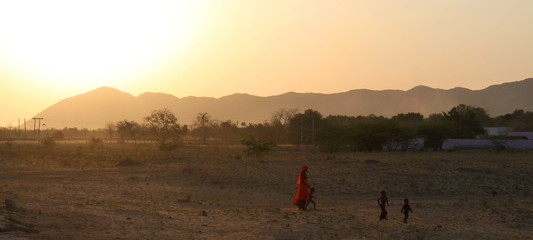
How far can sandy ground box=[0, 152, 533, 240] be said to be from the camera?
13797 millimetres

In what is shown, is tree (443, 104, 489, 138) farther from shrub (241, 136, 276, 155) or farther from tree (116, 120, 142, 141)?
tree (116, 120, 142, 141)

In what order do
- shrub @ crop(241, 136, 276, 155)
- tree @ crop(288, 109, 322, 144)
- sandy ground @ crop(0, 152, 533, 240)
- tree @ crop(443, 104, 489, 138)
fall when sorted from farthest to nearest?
tree @ crop(443, 104, 489, 138), tree @ crop(288, 109, 322, 144), shrub @ crop(241, 136, 276, 155), sandy ground @ crop(0, 152, 533, 240)

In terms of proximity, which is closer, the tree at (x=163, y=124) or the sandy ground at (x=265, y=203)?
the sandy ground at (x=265, y=203)

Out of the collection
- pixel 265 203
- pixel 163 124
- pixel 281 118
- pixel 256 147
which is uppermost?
pixel 281 118

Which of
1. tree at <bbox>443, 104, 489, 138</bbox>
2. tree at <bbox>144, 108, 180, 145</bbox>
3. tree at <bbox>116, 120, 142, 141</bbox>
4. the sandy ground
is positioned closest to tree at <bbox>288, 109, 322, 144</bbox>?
tree at <bbox>443, 104, 489, 138</bbox>

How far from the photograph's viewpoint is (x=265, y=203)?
2178 centimetres

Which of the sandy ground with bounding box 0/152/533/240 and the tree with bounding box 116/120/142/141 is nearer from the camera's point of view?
the sandy ground with bounding box 0/152/533/240

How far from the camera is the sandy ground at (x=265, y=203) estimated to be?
1380 centimetres

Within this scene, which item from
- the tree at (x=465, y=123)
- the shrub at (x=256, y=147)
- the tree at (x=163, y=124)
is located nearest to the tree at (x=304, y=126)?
the tree at (x=465, y=123)

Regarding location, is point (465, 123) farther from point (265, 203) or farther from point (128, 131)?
point (265, 203)

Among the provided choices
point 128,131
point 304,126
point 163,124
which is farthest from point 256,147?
point 128,131

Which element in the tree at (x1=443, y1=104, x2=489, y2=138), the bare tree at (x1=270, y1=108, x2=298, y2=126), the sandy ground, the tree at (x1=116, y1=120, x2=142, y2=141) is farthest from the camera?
the tree at (x1=116, y1=120, x2=142, y2=141)

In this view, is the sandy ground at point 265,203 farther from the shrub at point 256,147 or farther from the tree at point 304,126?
the tree at point 304,126

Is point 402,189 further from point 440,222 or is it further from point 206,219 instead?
point 206,219
